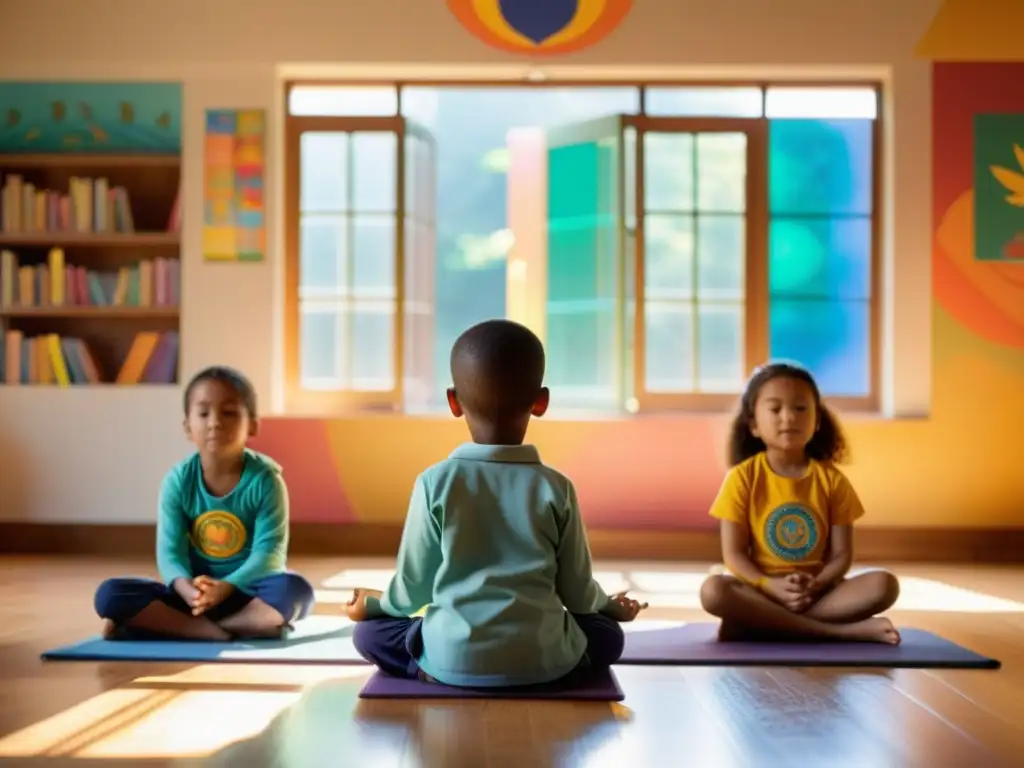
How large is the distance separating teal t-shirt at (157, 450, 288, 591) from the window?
2.31m

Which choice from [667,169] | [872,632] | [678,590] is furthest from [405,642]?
[667,169]

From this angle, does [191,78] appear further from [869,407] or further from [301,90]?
[869,407]

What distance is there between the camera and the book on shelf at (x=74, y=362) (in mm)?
5375

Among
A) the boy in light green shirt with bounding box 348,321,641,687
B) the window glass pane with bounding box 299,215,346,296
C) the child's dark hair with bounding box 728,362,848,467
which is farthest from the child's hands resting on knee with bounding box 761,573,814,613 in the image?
the window glass pane with bounding box 299,215,346,296

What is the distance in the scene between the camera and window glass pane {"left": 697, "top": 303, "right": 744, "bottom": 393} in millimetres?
5383

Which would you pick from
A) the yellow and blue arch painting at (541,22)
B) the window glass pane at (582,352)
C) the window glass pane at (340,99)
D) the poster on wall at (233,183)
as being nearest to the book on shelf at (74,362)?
the poster on wall at (233,183)

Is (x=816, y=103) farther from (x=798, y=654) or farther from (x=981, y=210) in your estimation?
(x=798, y=654)

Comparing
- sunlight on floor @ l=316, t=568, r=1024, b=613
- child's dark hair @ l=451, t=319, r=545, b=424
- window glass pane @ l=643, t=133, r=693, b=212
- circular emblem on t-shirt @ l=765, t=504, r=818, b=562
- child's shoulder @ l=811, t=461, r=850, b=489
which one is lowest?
sunlight on floor @ l=316, t=568, r=1024, b=613

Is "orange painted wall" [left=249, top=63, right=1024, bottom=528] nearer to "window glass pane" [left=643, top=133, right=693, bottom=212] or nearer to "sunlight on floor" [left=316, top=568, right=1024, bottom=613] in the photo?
"sunlight on floor" [left=316, top=568, right=1024, bottom=613]

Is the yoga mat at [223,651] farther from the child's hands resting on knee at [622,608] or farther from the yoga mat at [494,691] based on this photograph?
the child's hands resting on knee at [622,608]

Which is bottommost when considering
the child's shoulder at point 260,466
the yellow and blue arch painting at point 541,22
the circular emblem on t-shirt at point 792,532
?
the circular emblem on t-shirt at point 792,532

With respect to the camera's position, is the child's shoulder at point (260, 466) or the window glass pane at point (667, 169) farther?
the window glass pane at point (667, 169)

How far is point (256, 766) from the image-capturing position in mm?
1892

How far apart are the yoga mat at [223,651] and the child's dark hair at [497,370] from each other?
2.59 feet
